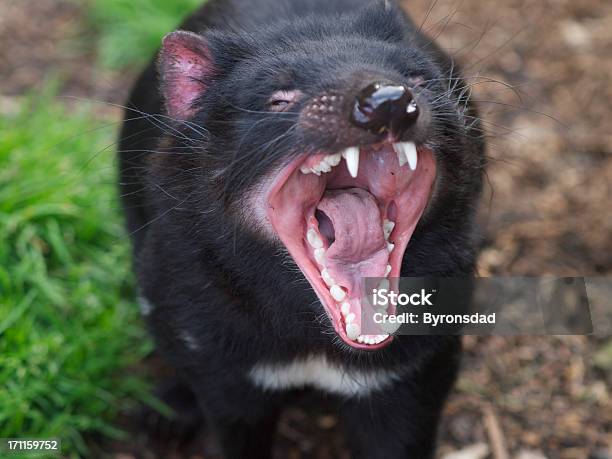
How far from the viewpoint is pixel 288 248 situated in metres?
2.44

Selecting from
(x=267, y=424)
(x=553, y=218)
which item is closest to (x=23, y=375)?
(x=267, y=424)

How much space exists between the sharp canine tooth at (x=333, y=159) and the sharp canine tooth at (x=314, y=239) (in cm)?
18

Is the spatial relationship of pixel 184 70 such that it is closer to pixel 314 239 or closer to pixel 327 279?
pixel 314 239

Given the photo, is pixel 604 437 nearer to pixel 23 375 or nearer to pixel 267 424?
pixel 267 424

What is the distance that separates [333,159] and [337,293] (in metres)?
0.34

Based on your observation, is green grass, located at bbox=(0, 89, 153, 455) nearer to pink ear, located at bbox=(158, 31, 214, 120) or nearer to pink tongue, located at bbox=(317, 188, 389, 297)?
pink ear, located at bbox=(158, 31, 214, 120)

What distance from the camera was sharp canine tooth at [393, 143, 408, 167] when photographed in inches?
92.8

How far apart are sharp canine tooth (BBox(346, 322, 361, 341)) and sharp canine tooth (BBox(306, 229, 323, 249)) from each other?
0.74 ft

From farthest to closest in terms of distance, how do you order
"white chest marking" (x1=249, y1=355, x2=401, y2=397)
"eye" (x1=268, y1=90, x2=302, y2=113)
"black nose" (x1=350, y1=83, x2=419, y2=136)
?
"white chest marking" (x1=249, y1=355, x2=401, y2=397)
"eye" (x1=268, y1=90, x2=302, y2=113)
"black nose" (x1=350, y1=83, x2=419, y2=136)

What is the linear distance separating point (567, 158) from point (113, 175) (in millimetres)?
2232

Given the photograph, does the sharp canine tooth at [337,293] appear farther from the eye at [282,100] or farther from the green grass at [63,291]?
the green grass at [63,291]

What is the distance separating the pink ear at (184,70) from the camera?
2.59m

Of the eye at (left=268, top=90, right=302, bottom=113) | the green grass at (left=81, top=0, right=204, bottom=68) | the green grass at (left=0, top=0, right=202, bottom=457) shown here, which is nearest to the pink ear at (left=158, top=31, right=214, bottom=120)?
the eye at (left=268, top=90, right=302, bottom=113)

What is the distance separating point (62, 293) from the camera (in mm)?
3633
